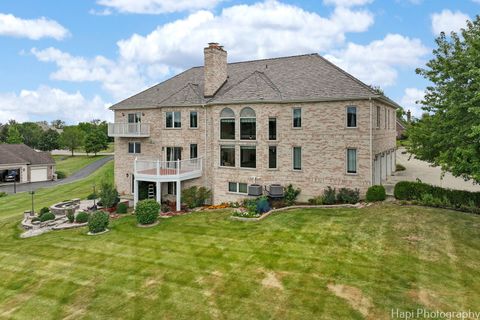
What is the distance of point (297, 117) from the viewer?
78.2ft

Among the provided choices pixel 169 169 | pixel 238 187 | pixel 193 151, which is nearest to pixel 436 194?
pixel 238 187

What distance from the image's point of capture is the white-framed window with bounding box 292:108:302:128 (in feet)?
77.9

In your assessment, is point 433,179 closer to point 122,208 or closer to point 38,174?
point 122,208

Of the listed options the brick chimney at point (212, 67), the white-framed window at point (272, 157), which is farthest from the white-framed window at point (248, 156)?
the brick chimney at point (212, 67)

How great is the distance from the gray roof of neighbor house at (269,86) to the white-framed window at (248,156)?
349 centimetres

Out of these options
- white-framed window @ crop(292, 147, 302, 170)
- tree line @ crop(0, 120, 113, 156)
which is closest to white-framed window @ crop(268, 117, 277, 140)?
white-framed window @ crop(292, 147, 302, 170)

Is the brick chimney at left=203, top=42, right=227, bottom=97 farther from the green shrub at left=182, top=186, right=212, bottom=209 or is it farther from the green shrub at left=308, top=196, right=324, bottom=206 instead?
the green shrub at left=308, top=196, right=324, bottom=206

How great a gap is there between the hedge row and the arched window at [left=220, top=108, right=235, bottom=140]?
38.8 feet

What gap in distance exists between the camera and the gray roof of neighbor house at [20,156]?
5325cm

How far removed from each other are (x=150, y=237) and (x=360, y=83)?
15987mm

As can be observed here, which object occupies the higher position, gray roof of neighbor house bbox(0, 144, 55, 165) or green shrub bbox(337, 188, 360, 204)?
gray roof of neighbor house bbox(0, 144, 55, 165)

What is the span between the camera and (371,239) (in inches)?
631

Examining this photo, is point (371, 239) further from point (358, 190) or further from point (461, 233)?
point (358, 190)

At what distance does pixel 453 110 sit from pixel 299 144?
996cm
